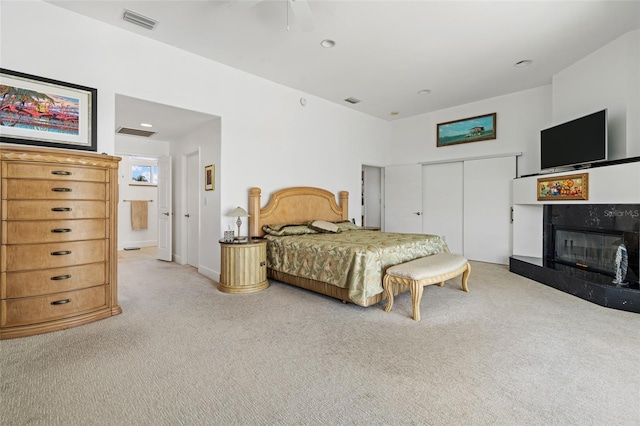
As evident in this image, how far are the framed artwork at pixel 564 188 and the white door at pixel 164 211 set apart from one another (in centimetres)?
613

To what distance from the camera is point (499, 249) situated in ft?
17.7

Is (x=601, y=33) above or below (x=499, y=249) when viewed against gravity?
above

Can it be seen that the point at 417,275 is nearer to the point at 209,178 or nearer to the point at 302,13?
the point at 302,13

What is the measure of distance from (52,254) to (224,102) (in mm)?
2643

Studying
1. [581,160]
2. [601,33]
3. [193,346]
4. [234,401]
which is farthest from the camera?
[581,160]

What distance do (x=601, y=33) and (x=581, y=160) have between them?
1.43 m

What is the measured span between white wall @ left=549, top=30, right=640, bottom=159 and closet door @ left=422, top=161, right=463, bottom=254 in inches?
82.0

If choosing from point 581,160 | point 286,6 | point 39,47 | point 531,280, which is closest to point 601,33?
point 581,160

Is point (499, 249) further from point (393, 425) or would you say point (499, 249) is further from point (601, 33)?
point (393, 425)

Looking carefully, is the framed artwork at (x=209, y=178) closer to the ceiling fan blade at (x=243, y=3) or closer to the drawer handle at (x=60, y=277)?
the drawer handle at (x=60, y=277)

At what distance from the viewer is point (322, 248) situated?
3.40 metres

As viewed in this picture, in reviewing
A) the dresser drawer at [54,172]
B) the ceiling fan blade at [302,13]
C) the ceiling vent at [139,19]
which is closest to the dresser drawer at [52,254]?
the dresser drawer at [54,172]

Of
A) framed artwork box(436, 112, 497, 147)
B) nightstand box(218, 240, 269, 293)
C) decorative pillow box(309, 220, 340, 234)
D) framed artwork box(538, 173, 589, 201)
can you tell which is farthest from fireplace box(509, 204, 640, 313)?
nightstand box(218, 240, 269, 293)

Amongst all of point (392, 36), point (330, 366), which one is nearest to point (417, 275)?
point (330, 366)
